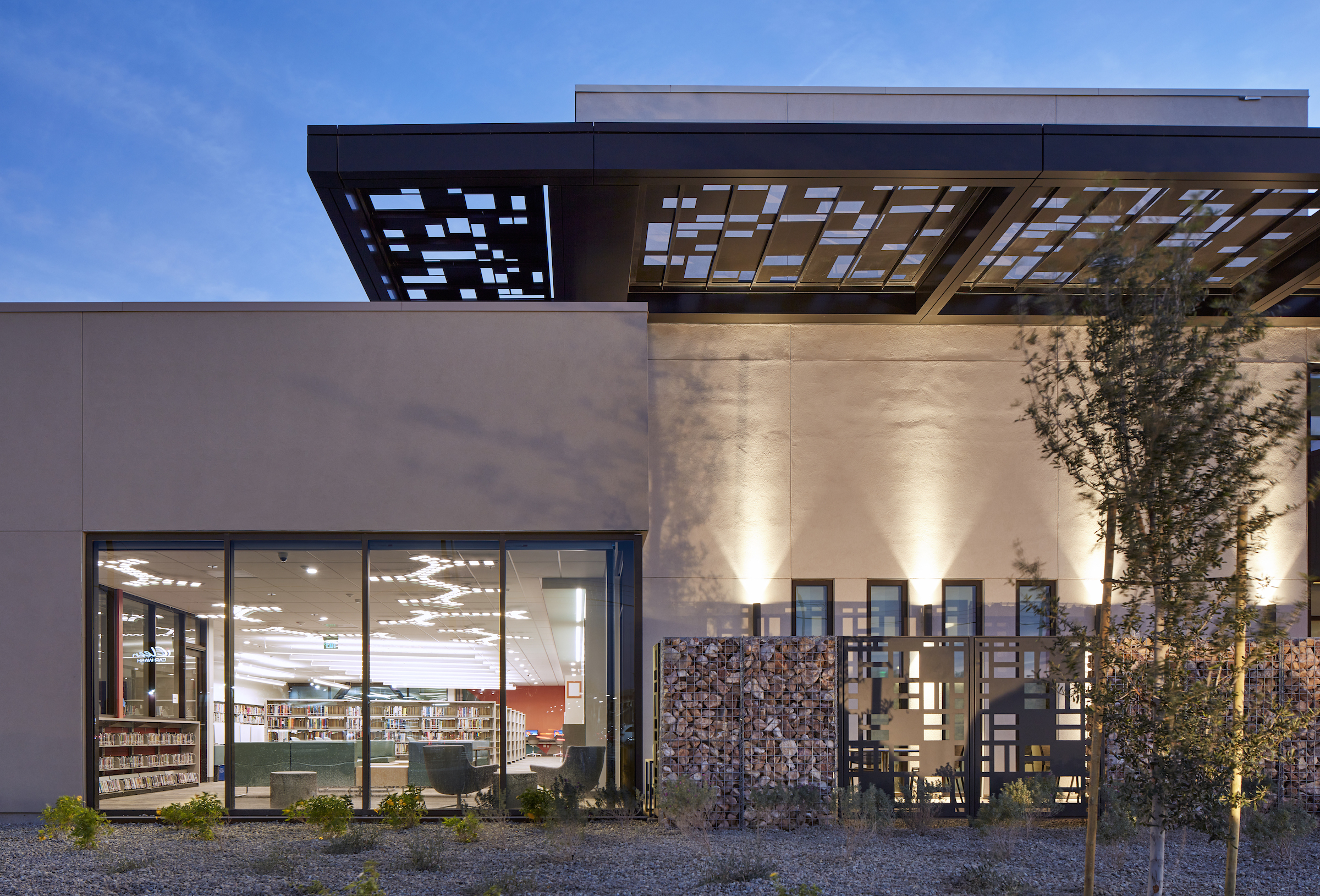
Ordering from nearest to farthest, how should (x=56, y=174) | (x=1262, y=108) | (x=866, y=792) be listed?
(x=866, y=792)
(x=1262, y=108)
(x=56, y=174)

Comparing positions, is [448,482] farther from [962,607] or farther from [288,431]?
[962,607]

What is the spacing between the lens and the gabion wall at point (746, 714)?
32.7 ft

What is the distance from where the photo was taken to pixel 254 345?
10.7 m

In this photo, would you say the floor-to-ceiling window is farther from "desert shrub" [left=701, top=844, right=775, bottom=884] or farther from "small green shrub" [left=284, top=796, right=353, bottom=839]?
"desert shrub" [left=701, top=844, right=775, bottom=884]

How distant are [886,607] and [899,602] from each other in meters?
0.20

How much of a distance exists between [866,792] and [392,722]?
526 cm

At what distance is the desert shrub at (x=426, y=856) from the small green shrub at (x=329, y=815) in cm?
109

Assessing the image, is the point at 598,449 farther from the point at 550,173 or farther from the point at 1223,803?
the point at 1223,803

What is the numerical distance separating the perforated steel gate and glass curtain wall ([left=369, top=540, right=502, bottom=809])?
13.3ft

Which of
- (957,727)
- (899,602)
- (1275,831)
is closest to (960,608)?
(899,602)

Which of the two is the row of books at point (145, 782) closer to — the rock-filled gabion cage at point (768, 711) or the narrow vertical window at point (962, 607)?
the rock-filled gabion cage at point (768, 711)

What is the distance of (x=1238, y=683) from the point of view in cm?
634

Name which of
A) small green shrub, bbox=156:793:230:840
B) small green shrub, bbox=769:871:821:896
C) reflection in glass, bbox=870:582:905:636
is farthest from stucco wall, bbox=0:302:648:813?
small green shrub, bbox=769:871:821:896

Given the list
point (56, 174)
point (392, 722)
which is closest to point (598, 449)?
point (392, 722)
